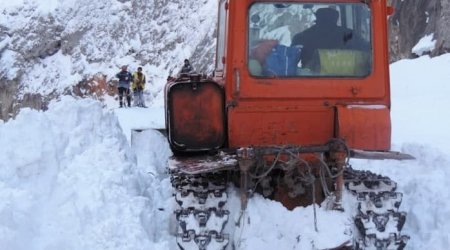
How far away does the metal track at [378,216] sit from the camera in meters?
5.01

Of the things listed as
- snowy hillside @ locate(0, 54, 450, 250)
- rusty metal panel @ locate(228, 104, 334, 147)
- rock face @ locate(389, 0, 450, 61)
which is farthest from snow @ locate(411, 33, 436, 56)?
rusty metal panel @ locate(228, 104, 334, 147)

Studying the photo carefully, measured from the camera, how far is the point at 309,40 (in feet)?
18.0

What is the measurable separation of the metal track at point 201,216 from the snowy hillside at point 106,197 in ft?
0.68

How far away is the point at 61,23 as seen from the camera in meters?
46.0

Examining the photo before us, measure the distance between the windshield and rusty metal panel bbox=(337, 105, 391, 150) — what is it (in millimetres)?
376

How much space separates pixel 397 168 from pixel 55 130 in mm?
3738

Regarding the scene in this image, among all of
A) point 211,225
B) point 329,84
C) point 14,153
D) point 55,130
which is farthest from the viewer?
point 55,130

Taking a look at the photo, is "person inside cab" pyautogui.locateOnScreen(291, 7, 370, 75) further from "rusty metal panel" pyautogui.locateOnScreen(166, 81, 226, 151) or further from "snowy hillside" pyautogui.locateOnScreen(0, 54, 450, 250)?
"snowy hillside" pyautogui.locateOnScreen(0, 54, 450, 250)

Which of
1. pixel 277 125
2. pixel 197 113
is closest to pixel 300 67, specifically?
pixel 277 125

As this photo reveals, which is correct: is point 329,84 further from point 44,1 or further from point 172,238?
point 44,1

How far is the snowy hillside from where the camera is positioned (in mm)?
5188

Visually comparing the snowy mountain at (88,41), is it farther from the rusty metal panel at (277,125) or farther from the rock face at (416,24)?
the rusty metal panel at (277,125)

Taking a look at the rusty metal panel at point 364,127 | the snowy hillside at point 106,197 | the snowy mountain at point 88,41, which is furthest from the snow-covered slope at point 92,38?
the rusty metal panel at point 364,127

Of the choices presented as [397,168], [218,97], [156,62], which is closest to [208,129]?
[218,97]
